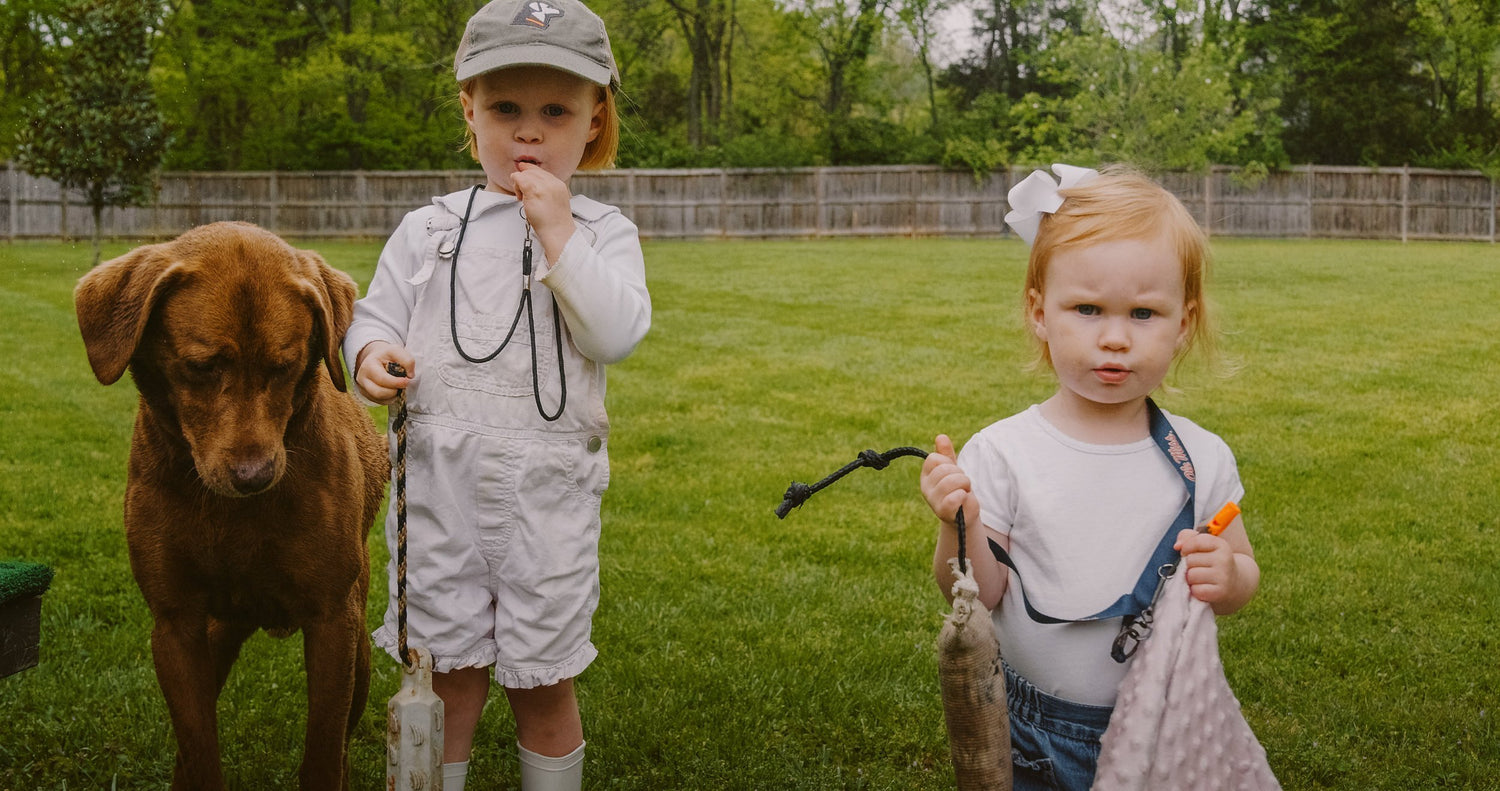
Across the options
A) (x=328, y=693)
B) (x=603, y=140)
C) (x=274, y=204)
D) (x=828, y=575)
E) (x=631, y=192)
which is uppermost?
(x=631, y=192)

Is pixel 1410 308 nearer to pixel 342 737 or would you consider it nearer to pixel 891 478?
pixel 891 478

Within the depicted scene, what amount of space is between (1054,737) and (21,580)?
2.27 metres

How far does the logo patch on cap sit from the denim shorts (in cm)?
163

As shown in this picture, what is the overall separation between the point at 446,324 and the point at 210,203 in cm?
3536

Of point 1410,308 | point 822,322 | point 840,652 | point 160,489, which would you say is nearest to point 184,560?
point 160,489

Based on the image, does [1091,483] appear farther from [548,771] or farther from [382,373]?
[548,771]

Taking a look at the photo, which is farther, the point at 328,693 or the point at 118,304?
the point at 328,693

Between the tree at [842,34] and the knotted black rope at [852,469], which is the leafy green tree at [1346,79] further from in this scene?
the knotted black rope at [852,469]

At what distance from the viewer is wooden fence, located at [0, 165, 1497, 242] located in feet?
113

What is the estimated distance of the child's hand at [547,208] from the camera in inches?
101

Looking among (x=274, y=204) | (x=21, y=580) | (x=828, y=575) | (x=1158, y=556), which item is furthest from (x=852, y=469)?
(x=274, y=204)

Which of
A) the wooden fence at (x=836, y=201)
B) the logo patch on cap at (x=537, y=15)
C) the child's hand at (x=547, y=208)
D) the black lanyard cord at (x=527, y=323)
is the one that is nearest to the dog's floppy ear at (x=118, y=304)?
the black lanyard cord at (x=527, y=323)

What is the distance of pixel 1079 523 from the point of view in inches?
90.8

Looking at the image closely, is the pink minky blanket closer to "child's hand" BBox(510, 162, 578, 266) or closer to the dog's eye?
"child's hand" BBox(510, 162, 578, 266)
